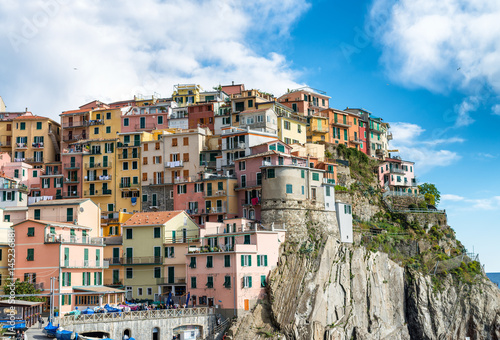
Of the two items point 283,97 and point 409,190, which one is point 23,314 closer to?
point 283,97

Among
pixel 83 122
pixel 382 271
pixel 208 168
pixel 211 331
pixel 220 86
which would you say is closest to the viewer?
pixel 211 331

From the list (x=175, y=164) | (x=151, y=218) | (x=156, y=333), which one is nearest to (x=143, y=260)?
(x=151, y=218)

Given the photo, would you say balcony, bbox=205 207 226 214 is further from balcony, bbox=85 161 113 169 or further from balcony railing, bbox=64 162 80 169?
balcony railing, bbox=64 162 80 169

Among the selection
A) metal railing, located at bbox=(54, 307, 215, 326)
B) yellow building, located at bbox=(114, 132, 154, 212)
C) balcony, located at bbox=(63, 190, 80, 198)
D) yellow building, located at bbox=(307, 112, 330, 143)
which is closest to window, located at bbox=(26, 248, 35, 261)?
metal railing, located at bbox=(54, 307, 215, 326)

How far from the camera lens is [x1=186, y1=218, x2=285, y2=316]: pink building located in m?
67.8

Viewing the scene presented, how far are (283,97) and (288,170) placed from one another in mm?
34414

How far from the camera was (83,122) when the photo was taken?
104062 millimetres

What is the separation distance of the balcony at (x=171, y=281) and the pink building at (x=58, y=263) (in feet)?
24.4

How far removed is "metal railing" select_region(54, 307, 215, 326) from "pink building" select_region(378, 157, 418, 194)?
49.3 m

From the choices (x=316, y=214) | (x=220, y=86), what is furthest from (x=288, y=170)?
(x=220, y=86)

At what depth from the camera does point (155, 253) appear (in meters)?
76.9

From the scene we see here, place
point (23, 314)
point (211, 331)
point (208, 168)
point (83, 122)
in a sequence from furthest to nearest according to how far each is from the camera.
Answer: point (83, 122)
point (208, 168)
point (211, 331)
point (23, 314)

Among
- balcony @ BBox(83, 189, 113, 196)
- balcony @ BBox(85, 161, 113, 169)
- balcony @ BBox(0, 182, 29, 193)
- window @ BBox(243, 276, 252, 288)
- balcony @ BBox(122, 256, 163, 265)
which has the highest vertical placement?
balcony @ BBox(85, 161, 113, 169)

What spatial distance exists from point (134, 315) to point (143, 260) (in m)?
16.0
